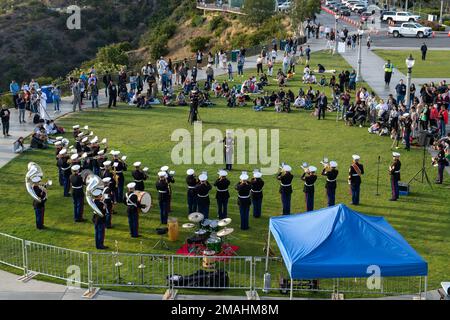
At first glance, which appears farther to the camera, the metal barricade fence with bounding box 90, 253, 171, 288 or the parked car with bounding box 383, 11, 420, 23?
the parked car with bounding box 383, 11, 420, 23

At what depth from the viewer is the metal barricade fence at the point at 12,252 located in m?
16.1

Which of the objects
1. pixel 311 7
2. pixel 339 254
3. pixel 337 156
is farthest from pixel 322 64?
pixel 339 254

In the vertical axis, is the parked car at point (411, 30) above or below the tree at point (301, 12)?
below

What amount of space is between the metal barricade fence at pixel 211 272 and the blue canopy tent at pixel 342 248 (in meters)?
1.29

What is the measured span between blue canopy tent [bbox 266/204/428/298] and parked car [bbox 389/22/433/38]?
4516 cm

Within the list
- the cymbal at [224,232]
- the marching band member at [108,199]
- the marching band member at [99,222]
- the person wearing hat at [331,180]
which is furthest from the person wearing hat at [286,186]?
the marching band member at [99,222]

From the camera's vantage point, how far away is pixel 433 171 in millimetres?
23734

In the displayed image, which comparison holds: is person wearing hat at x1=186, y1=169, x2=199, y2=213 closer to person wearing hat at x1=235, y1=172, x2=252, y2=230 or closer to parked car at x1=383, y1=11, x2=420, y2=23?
person wearing hat at x1=235, y1=172, x2=252, y2=230

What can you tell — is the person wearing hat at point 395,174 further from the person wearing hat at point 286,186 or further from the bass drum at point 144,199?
the bass drum at point 144,199

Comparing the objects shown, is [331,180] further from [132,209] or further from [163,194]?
[132,209]

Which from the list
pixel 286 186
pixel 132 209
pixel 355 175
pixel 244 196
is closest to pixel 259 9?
pixel 355 175

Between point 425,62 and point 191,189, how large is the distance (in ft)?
98.8

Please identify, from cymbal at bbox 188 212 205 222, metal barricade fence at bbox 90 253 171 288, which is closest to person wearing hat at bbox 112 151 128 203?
cymbal at bbox 188 212 205 222

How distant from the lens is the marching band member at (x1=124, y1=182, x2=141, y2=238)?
703 inches
